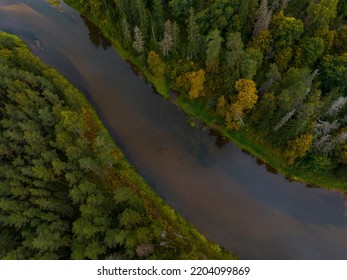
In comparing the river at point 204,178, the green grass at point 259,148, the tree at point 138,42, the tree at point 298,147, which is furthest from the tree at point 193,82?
the tree at point 298,147

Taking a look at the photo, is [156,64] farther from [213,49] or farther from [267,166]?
[267,166]

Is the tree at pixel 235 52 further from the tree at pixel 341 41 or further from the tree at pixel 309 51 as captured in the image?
the tree at pixel 341 41

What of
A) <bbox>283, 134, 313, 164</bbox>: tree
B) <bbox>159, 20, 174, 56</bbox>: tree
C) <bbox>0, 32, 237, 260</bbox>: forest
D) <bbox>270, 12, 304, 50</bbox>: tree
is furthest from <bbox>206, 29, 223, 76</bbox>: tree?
<bbox>0, 32, 237, 260</bbox>: forest

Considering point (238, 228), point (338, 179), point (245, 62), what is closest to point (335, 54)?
point (245, 62)

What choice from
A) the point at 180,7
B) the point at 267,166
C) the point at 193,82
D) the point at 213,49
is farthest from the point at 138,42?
the point at 267,166

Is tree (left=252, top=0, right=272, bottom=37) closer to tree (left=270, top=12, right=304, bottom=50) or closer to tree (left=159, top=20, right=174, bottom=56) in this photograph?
tree (left=270, top=12, right=304, bottom=50)
